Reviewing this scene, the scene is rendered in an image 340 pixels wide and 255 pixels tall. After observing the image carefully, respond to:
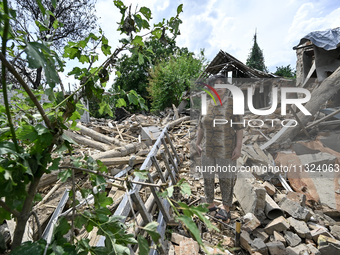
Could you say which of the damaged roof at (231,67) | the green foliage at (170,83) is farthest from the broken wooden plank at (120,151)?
the green foliage at (170,83)

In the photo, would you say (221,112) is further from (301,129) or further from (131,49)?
(301,129)

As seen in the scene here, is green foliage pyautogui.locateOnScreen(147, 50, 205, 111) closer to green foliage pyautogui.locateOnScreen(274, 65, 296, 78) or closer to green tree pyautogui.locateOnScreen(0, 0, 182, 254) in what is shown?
green tree pyautogui.locateOnScreen(0, 0, 182, 254)

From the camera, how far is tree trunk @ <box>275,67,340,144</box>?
6473 mm

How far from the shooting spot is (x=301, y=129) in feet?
22.7

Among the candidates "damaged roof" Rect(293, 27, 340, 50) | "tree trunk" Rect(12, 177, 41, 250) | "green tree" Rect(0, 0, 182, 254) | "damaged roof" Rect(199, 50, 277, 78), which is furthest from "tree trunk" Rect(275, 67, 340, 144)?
"tree trunk" Rect(12, 177, 41, 250)

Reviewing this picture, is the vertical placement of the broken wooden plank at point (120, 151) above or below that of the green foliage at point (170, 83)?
below

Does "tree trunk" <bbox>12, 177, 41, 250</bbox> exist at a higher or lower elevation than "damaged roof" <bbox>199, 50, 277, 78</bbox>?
lower

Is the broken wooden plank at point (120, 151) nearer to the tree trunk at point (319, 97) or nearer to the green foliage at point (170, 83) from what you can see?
the tree trunk at point (319, 97)

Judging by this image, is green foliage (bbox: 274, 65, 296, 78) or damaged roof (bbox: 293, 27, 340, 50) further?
green foliage (bbox: 274, 65, 296, 78)

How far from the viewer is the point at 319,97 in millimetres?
6551

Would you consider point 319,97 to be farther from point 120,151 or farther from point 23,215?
point 23,215

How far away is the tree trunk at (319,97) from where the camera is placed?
21.2ft

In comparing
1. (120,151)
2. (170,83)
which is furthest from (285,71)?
(120,151)

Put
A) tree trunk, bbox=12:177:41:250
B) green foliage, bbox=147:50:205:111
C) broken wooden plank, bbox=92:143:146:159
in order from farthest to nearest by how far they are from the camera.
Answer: green foliage, bbox=147:50:205:111 → broken wooden plank, bbox=92:143:146:159 → tree trunk, bbox=12:177:41:250
